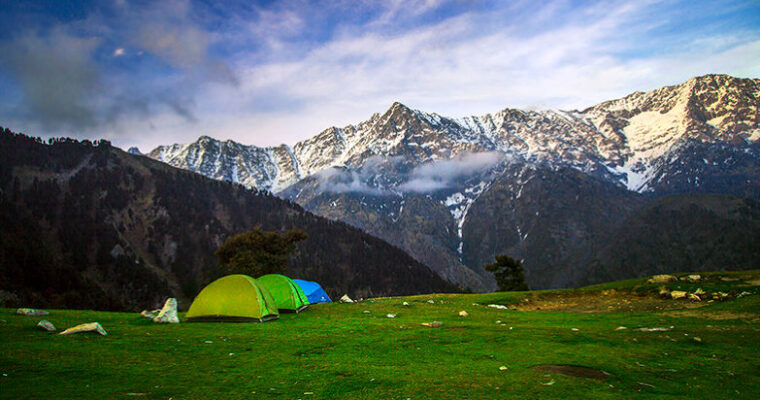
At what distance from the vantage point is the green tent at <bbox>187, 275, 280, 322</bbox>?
2408 cm

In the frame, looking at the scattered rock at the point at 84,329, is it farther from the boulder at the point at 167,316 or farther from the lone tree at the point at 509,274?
the lone tree at the point at 509,274

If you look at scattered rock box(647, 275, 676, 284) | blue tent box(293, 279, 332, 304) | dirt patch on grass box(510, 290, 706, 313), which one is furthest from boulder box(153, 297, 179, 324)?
scattered rock box(647, 275, 676, 284)

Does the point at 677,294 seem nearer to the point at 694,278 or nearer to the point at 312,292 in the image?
the point at 694,278

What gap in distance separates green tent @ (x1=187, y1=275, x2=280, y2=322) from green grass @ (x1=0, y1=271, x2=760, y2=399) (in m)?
1.99

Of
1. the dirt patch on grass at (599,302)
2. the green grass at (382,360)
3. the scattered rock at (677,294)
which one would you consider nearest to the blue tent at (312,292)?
the dirt patch on grass at (599,302)

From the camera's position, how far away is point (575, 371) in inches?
472

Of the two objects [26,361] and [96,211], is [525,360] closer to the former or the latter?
[26,361]

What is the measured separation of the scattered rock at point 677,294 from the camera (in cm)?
3016

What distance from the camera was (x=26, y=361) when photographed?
39.3ft

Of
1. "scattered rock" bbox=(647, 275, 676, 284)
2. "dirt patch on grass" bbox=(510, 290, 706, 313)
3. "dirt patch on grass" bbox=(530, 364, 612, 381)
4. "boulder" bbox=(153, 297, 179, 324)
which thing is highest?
"boulder" bbox=(153, 297, 179, 324)

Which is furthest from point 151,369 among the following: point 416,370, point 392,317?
point 392,317

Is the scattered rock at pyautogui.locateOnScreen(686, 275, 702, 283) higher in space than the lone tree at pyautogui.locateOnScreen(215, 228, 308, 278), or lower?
lower

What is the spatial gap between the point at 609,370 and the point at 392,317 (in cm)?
1705

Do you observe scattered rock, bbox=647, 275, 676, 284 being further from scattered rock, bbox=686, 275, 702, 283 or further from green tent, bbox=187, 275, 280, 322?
green tent, bbox=187, 275, 280, 322
